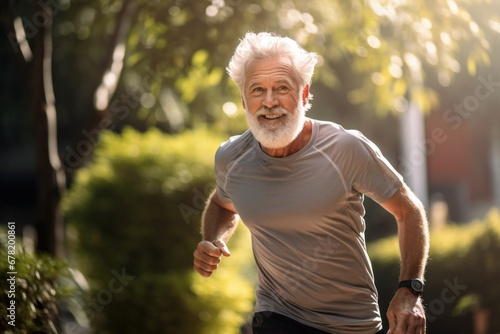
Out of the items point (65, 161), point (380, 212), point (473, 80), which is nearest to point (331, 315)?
point (65, 161)

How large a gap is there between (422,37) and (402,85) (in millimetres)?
488

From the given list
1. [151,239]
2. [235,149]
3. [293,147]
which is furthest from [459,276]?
[293,147]

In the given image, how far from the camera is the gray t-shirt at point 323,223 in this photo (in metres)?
3.84

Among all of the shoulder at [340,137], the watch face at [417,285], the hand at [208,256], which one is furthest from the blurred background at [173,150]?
the watch face at [417,285]

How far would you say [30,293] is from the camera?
15.9 feet

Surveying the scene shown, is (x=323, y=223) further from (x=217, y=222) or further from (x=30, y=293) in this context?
(x=30, y=293)

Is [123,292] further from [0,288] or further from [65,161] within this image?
[0,288]

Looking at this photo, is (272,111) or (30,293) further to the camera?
(30,293)

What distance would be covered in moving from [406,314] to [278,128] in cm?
88

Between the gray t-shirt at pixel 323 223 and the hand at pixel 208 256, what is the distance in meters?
0.18

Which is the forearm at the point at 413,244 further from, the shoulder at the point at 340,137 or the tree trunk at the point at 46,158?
the tree trunk at the point at 46,158

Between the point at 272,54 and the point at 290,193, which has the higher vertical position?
the point at 272,54

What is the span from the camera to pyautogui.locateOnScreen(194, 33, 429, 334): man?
151 inches

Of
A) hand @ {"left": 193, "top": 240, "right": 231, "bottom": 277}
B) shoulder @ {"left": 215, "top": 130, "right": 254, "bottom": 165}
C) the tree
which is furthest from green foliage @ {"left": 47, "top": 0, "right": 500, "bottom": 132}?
hand @ {"left": 193, "top": 240, "right": 231, "bottom": 277}
